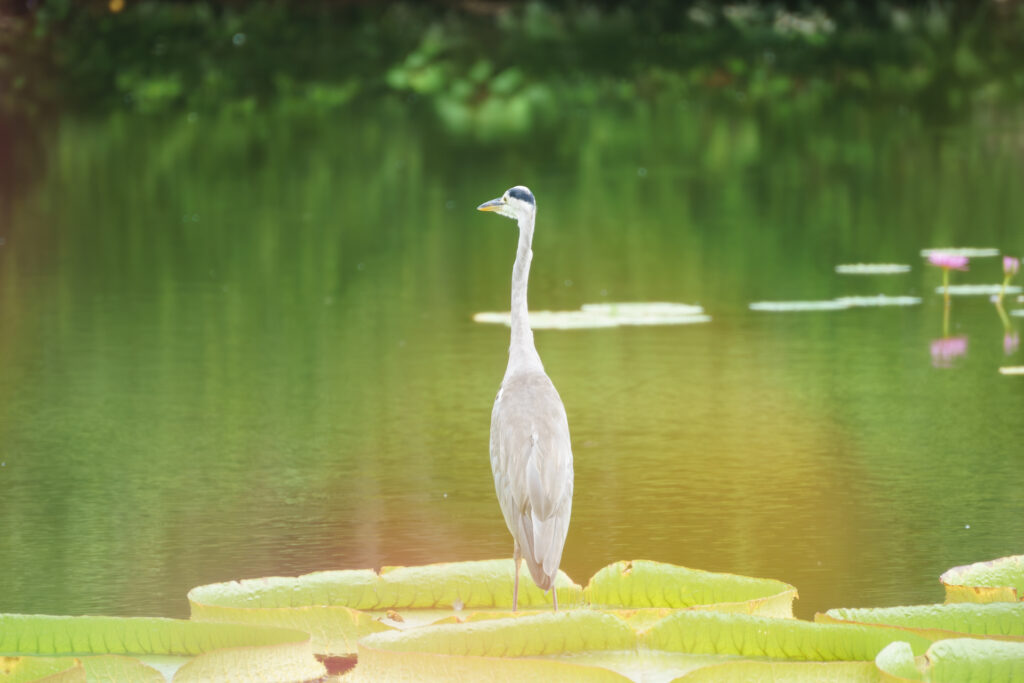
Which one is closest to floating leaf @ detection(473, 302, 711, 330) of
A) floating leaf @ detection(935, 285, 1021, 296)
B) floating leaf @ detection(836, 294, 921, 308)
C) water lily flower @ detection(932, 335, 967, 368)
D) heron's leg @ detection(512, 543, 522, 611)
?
floating leaf @ detection(836, 294, 921, 308)

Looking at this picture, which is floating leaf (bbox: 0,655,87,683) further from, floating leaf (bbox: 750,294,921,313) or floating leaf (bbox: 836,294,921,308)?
floating leaf (bbox: 836,294,921,308)

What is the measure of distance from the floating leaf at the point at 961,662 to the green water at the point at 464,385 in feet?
2.65

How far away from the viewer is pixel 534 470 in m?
3.71

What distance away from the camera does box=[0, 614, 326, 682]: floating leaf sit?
3.28m

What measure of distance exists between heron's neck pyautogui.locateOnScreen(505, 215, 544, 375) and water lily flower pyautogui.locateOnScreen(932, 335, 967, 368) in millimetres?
2932

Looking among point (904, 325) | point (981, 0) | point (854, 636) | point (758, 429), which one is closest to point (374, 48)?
point (981, 0)

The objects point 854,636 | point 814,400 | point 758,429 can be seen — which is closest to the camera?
point 854,636

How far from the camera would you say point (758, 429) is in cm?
575

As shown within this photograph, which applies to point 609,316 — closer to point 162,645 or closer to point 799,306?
point 799,306

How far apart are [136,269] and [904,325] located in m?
3.83

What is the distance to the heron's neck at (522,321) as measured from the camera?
400 cm

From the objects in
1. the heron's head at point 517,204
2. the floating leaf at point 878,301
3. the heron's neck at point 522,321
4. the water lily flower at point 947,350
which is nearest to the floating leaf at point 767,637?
the heron's neck at point 522,321

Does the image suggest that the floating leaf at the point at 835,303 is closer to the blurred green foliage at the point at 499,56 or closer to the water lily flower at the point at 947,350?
the water lily flower at the point at 947,350

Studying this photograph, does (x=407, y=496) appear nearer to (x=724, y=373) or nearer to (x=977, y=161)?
(x=724, y=373)
